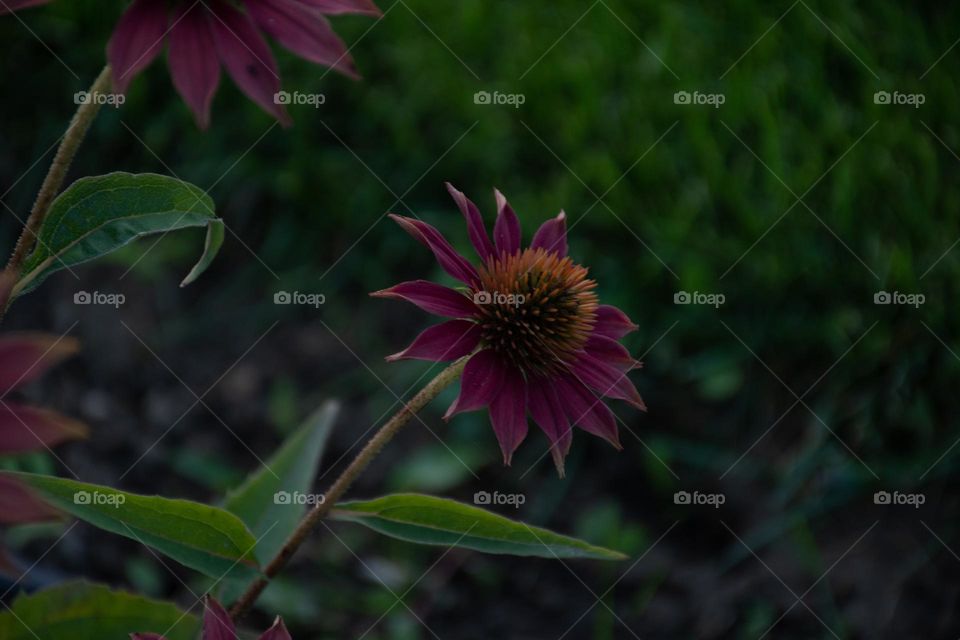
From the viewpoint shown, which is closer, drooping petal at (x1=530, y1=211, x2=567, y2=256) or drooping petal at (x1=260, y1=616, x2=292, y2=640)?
drooping petal at (x1=260, y1=616, x2=292, y2=640)

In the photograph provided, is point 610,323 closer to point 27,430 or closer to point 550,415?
point 550,415

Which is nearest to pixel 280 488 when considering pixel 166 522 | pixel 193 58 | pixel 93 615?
pixel 93 615

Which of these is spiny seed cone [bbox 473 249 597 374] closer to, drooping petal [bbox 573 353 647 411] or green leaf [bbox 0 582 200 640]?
drooping petal [bbox 573 353 647 411]

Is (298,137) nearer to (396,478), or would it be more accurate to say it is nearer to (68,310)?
(68,310)

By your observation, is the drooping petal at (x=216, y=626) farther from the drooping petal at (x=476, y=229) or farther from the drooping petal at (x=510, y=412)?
the drooping petal at (x=476, y=229)

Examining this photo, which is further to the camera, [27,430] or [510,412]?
[510,412]

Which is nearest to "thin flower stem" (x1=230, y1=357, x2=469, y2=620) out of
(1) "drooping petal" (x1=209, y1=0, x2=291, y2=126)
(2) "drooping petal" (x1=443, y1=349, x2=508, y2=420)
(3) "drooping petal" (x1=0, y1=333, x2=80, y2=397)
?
(2) "drooping petal" (x1=443, y1=349, x2=508, y2=420)

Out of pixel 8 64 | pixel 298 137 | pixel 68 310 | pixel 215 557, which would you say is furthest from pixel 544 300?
pixel 8 64
